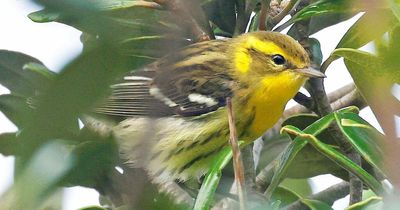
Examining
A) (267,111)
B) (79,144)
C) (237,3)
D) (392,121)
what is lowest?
(79,144)

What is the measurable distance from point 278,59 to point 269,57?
87 millimetres

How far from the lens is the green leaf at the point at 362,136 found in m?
2.01

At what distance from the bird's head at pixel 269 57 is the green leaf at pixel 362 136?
834 millimetres

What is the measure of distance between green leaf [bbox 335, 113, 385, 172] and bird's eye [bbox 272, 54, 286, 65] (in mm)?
1505

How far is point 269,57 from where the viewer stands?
375cm

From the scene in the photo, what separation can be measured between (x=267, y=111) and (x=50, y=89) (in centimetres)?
270

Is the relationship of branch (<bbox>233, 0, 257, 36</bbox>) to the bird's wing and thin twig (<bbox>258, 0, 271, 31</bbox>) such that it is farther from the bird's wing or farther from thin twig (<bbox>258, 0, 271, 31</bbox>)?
the bird's wing

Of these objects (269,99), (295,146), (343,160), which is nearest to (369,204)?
(343,160)

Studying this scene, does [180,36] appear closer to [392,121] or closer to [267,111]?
[392,121]

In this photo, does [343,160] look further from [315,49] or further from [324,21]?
[324,21]

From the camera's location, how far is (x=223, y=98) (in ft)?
11.6


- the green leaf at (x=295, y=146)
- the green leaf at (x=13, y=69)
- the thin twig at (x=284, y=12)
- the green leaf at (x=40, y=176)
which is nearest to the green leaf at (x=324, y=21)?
the thin twig at (x=284, y=12)

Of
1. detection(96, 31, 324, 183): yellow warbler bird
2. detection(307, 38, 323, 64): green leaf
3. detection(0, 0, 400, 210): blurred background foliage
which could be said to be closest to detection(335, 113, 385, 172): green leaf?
detection(0, 0, 400, 210): blurred background foliage

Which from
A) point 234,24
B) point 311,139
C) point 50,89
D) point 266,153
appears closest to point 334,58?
point 234,24
